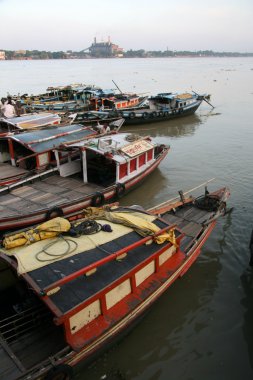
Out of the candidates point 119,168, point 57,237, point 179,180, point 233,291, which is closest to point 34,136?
point 119,168

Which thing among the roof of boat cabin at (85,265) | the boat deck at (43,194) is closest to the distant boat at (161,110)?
the boat deck at (43,194)

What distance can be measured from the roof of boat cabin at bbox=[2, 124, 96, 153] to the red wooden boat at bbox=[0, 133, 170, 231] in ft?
3.09

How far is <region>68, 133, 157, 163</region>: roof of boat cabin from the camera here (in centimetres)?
1356

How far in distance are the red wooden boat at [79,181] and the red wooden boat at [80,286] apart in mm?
3359

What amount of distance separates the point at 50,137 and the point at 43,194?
13.2ft

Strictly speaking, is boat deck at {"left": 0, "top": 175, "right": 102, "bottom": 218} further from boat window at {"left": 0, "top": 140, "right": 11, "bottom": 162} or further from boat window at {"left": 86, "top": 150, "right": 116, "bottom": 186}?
boat window at {"left": 0, "top": 140, "right": 11, "bottom": 162}

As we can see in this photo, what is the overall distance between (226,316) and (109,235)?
393 centimetres

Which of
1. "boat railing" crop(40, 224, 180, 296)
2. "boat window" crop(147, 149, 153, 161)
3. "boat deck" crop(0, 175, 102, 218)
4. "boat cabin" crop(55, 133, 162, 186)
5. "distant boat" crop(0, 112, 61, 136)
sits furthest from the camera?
"distant boat" crop(0, 112, 61, 136)

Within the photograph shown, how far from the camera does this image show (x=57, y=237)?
784 centimetres

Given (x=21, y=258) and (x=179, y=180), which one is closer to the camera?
(x=21, y=258)

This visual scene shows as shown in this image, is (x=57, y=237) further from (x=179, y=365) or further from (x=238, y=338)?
(x=238, y=338)

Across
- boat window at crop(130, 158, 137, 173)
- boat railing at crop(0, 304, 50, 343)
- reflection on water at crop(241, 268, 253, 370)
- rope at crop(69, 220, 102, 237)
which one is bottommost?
reflection on water at crop(241, 268, 253, 370)

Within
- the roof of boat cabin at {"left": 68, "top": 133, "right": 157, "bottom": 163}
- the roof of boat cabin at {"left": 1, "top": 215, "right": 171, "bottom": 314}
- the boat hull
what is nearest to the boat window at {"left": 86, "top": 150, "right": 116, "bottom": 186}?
the roof of boat cabin at {"left": 68, "top": 133, "right": 157, "bottom": 163}

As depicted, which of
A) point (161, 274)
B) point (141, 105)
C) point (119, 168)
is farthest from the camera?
point (141, 105)
